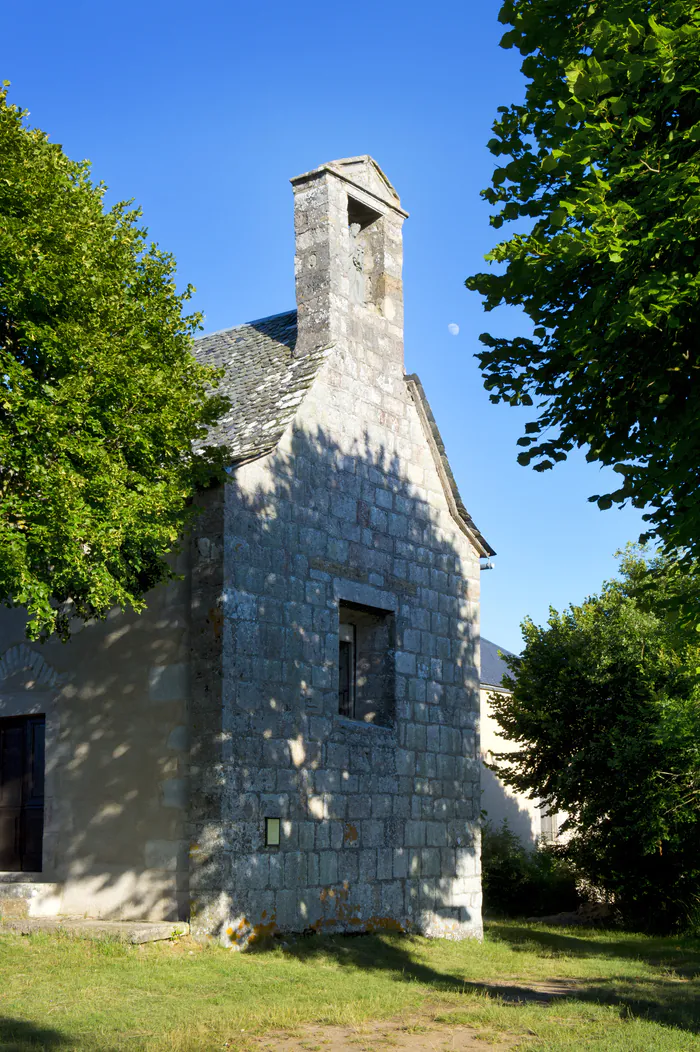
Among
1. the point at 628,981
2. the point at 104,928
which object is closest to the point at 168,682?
the point at 104,928

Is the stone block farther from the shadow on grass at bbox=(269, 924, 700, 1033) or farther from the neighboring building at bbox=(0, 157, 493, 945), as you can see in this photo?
the shadow on grass at bbox=(269, 924, 700, 1033)

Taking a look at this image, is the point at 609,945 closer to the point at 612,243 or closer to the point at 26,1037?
the point at 26,1037

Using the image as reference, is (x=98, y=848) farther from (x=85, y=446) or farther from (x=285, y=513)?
(x=85, y=446)

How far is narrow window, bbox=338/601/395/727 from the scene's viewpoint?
14.7 m

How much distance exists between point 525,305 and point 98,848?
7.95 meters

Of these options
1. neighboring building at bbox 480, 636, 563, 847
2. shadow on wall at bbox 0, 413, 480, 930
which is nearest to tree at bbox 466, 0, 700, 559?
shadow on wall at bbox 0, 413, 480, 930

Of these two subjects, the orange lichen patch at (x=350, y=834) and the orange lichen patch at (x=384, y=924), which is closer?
the orange lichen patch at (x=350, y=834)

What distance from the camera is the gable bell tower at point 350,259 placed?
49.0 ft

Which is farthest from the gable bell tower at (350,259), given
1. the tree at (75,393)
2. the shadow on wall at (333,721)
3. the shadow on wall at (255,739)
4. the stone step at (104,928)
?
the stone step at (104,928)

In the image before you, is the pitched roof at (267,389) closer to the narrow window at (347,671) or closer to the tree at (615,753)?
the narrow window at (347,671)

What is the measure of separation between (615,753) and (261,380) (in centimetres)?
849

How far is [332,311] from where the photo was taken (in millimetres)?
14828

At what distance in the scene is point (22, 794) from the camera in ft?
45.6

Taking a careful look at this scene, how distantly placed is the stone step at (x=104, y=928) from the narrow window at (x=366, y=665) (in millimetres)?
3986
